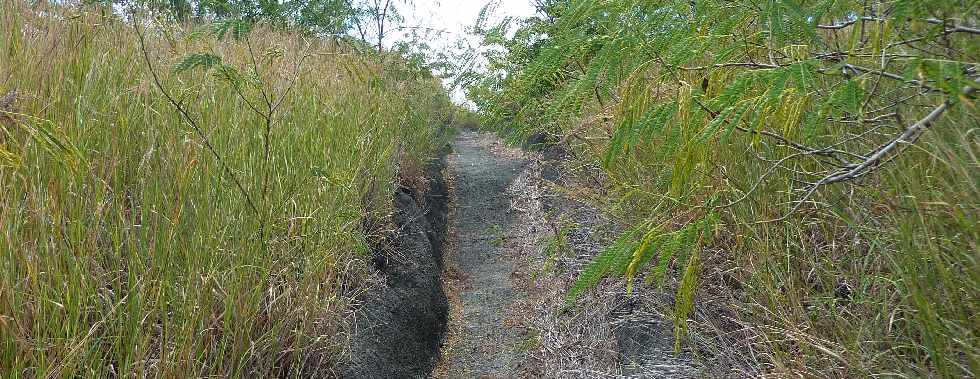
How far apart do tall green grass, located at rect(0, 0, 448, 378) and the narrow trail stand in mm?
1322

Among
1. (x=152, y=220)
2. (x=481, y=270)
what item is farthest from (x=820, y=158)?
(x=481, y=270)

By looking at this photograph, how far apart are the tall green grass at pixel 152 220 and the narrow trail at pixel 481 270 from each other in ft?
4.34

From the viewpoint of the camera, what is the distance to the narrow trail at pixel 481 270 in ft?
16.1

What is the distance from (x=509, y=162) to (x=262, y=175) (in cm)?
867

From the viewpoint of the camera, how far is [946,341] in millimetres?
1829

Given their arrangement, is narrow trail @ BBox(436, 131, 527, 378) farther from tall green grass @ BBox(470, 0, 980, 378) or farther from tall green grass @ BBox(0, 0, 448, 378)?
tall green grass @ BBox(470, 0, 980, 378)

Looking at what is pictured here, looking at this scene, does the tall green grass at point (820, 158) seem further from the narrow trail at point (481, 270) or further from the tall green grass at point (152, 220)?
the narrow trail at point (481, 270)

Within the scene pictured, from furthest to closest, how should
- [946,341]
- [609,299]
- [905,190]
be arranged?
[609,299] → [905,190] → [946,341]

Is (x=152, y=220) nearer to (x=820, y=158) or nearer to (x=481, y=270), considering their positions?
(x=820, y=158)

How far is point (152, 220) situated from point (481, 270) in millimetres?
4793

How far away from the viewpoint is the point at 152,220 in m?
2.35

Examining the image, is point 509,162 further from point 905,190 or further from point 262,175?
point 905,190

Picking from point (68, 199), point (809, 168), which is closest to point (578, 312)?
point (809, 168)

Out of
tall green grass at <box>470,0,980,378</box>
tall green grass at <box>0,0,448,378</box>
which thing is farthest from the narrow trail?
tall green grass at <box>470,0,980,378</box>
